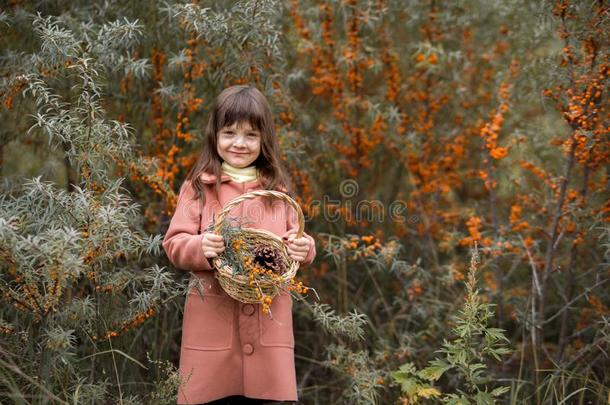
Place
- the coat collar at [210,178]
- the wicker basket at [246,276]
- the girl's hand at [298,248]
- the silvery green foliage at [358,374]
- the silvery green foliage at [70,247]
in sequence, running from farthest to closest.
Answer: the silvery green foliage at [358,374], the coat collar at [210,178], the girl's hand at [298,248], the wicker basket at [246,276], the silvery green foliage at [70,247]

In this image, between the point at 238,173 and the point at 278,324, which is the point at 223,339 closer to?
the point at 278,324

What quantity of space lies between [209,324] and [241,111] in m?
0.84

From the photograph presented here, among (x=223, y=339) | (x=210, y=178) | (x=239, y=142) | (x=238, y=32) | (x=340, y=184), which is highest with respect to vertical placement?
(x=238, y=32)

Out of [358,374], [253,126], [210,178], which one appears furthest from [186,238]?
[358,374]

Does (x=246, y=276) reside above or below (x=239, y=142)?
below

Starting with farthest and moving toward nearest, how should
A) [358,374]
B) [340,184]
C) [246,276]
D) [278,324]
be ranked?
[340,184]
[358,374]
[278,324]
[246,276]

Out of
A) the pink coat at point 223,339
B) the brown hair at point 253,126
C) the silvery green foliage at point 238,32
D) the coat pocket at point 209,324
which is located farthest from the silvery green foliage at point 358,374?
the silvery green foliage at point 238,32

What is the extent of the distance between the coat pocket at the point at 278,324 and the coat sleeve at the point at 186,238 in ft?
0.99

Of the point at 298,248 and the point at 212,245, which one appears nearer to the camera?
the point at 212,245

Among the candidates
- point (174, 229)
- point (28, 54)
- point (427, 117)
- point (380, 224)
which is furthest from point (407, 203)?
point (28, 54)

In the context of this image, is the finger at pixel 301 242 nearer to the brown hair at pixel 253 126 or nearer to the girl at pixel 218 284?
the girl at pixel 218 284

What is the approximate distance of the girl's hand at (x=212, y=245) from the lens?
7.14 feet

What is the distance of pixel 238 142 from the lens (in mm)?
2424

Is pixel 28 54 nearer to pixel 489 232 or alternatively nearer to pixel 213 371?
pixel 213 371
